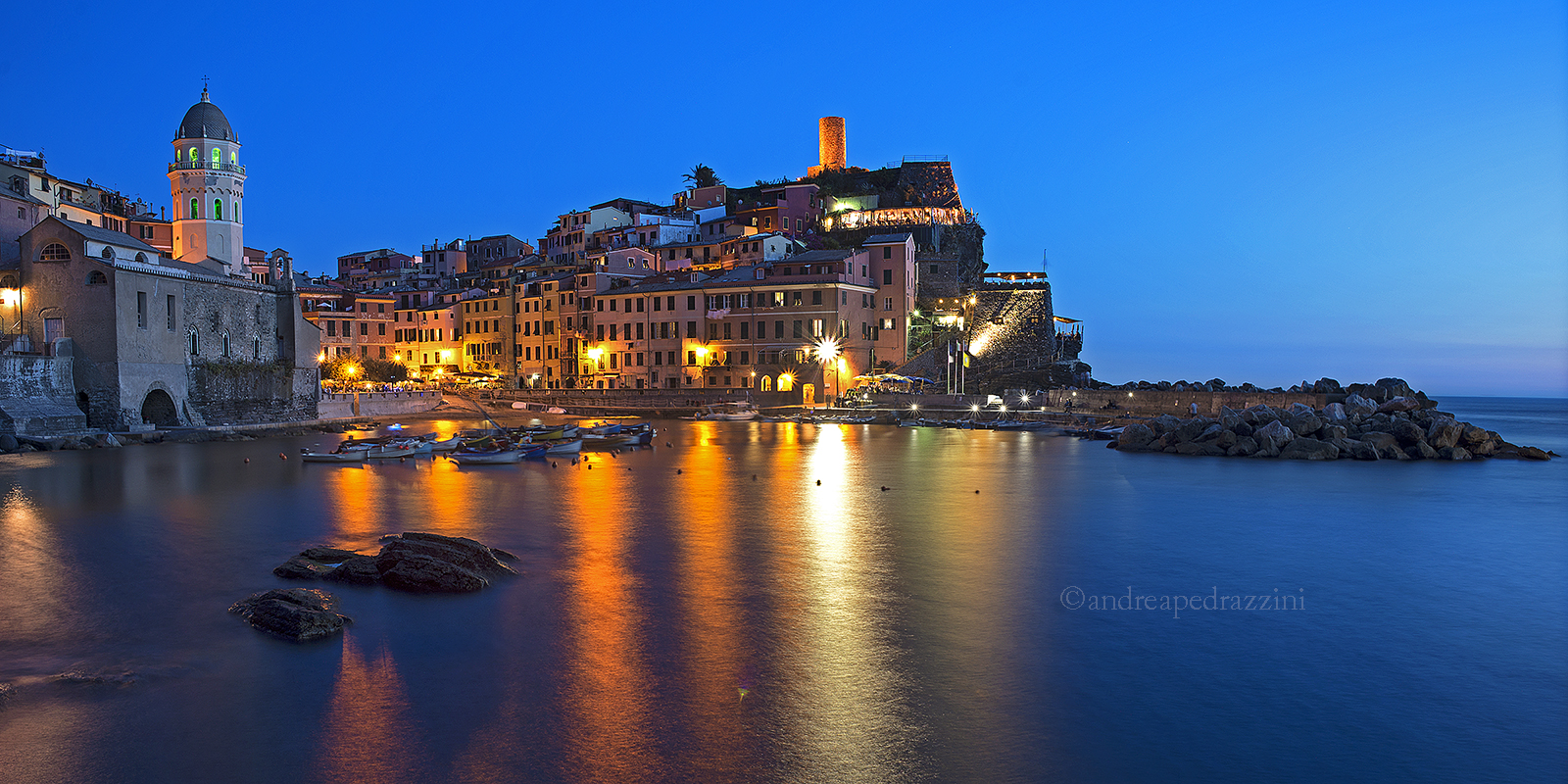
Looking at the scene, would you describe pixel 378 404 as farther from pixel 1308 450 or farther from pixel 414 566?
pixel 1308 450

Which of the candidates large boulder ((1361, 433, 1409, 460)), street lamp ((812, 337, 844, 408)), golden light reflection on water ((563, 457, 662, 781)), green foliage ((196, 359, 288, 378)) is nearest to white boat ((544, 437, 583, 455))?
golden light reflection on water ((563, 457, 662, 781))

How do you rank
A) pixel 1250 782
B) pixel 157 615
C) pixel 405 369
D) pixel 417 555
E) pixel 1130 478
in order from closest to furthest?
1. pixel 1250 782
2. pixel 157 615
3. pixel 417 555
4. pixel 1130 478
5. pixel 405 369

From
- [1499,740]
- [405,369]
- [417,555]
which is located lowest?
[1499,740]

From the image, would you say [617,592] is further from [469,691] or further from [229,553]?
[229,553]

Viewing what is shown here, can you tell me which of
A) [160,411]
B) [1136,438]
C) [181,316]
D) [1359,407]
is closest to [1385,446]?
[1359,407]

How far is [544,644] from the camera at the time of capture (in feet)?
34.4

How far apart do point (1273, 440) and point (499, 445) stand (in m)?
27.7

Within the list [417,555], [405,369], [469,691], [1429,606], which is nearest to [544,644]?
[469,691]

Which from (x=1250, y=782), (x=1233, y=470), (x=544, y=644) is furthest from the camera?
(x=1233, y=470)

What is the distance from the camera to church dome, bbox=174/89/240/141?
5319 cm

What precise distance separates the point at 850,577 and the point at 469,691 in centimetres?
668

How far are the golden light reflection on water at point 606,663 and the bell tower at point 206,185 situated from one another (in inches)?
1879

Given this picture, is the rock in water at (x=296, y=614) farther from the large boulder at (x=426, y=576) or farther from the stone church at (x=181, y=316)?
the stone church at (x=181, y=316)

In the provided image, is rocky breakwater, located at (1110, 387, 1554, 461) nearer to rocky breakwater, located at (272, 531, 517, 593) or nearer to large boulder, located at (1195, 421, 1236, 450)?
large boulder, located at (1195, 421, 1236, 450)
